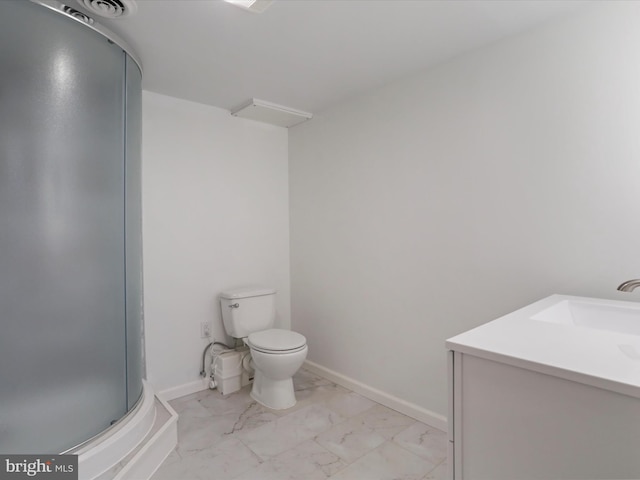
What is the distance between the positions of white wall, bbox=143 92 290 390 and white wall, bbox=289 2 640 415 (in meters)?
0.38

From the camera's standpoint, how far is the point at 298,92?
2.57 metres

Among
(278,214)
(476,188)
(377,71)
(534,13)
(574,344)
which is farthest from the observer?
(278,214)

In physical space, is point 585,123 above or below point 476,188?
above

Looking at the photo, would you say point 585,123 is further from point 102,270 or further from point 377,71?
point 102,270

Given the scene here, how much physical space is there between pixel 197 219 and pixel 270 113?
3.34 feet

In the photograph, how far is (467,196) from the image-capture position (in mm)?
2049

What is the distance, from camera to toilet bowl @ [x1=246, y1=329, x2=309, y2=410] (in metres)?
2.34

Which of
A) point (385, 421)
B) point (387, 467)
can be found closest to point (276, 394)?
point (385, 421)

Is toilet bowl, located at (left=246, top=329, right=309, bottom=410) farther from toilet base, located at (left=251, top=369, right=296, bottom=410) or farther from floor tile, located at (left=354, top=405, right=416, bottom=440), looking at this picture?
floor tile, located at (left=354, top=405, right=416, bottom=440)

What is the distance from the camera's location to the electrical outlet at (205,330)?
2.76 m

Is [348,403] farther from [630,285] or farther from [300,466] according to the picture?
[630,285]

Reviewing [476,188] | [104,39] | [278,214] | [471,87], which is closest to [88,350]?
[104,39]

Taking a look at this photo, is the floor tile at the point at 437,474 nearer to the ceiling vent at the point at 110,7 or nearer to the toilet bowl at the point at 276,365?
the toilet bowl at the point at 276,365

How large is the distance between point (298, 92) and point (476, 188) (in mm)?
1399
